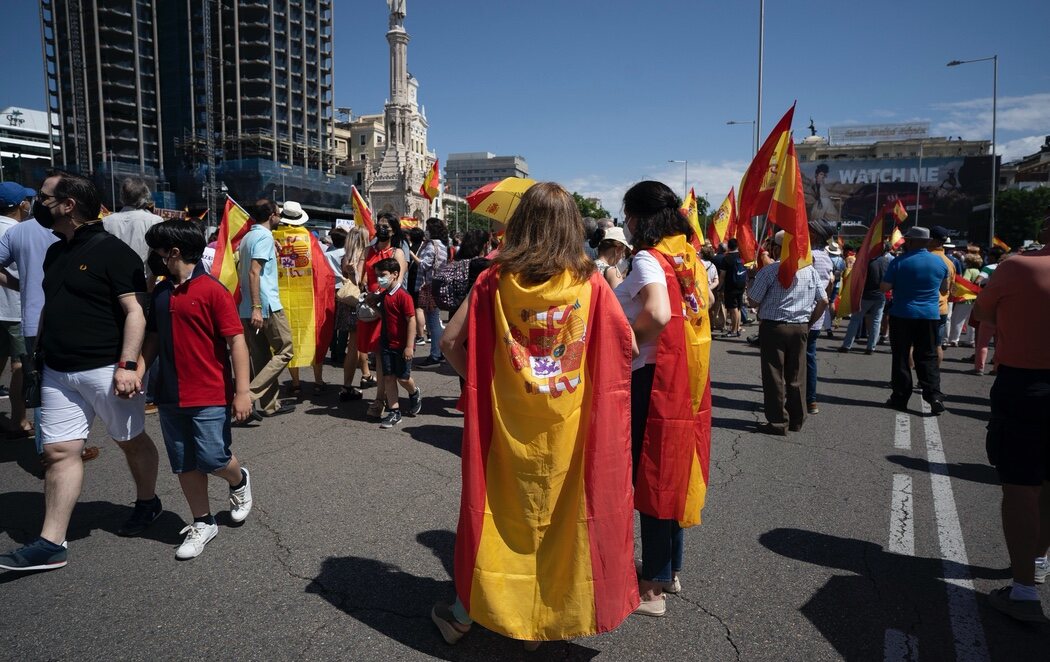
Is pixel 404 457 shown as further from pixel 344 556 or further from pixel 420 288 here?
pixel 420 288

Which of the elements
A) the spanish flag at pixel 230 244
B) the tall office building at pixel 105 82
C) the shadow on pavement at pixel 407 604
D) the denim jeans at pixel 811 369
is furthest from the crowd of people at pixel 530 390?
the tall office building at pixel 105 82

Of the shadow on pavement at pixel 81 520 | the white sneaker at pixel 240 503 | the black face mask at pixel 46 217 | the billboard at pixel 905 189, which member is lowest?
the shadow on pavement at pixel 81 520

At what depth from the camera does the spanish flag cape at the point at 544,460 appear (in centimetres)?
254

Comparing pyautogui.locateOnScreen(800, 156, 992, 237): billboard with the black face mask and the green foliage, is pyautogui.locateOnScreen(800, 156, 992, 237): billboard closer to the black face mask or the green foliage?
the green foliage

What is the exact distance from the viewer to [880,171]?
7981 cm

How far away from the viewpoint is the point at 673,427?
2.96 meters

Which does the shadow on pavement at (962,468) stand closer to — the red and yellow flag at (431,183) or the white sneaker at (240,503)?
the white sneaker at (240,503)

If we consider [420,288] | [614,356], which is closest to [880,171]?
[420,288]

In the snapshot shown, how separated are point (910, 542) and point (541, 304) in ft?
10.1

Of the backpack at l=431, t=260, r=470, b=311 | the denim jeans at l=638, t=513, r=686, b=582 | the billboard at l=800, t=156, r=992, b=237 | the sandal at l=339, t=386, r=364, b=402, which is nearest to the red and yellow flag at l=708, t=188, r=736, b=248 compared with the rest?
the backpack at l=431, t=260, r=470, b=311

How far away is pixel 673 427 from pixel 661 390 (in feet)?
0.58

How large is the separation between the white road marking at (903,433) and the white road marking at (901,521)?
41.1 inches

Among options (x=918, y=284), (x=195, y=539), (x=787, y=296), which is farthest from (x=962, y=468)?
(x=195, y=539)

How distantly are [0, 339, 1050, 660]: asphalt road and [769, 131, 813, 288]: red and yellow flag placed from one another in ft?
5.70
